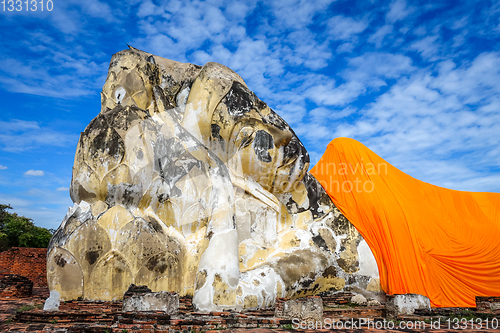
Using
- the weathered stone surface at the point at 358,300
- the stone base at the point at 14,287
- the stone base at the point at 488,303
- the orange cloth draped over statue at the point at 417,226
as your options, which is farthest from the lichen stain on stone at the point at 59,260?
the stone base at the point at 488,303

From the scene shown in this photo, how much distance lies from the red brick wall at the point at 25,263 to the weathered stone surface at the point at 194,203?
7.53m

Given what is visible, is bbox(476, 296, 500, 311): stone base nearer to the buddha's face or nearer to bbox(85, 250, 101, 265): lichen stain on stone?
the buddha's face

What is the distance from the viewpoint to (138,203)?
4703mm

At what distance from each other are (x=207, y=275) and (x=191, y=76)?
132 inches

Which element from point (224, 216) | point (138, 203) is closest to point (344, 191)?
point (224, 216)

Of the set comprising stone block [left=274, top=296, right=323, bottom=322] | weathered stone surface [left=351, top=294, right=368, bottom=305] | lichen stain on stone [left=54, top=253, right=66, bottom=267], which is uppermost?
lichen stain on stone [left=54, top=253, right=66, bottom=267]

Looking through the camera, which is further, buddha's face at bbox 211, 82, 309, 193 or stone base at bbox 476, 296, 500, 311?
buddha's face at bbox 211, 82, 309, 193

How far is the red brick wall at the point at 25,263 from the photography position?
10484 mm

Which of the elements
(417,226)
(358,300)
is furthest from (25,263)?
(417,226)

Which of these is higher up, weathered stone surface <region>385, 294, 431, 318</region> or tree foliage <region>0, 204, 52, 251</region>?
tree foliage <region>0, 204, 52, 251</region>

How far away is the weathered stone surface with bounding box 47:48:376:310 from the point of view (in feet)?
14.1

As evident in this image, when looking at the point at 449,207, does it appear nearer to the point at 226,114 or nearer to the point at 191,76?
the point at 226,114

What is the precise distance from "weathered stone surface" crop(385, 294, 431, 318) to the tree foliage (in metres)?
14.2

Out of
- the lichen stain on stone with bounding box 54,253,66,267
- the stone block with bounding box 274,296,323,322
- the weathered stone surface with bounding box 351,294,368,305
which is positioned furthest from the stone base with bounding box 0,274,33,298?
the weathered stone surface with bounding box 351,294,368,305
